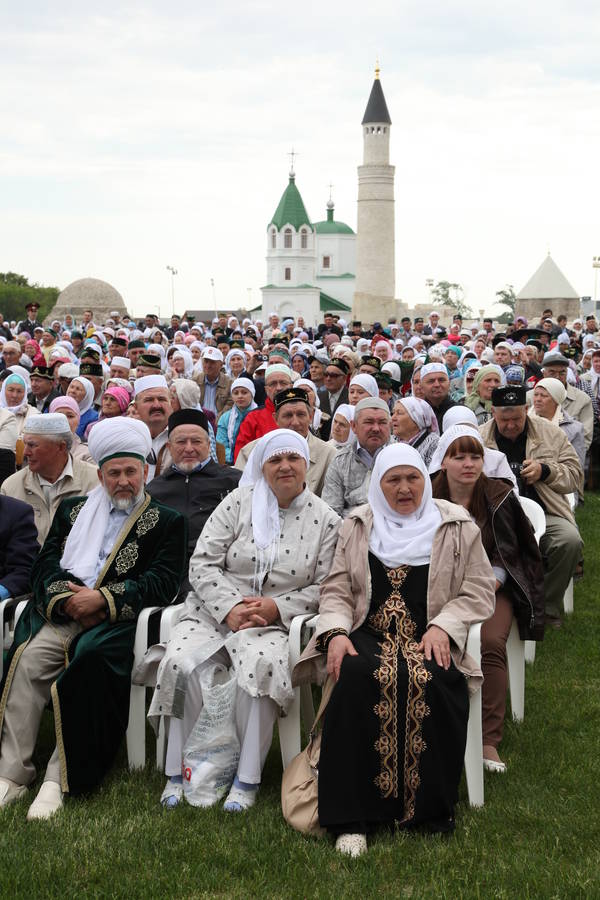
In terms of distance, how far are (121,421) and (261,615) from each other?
45.4 inches

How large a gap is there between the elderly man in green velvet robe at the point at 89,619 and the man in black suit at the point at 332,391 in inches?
189

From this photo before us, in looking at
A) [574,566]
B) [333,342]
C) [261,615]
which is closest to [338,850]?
[261,615]

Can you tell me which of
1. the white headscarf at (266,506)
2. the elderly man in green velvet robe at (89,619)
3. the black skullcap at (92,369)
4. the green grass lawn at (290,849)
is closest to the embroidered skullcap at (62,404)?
the elderly man in green velvet robe at (89,619)

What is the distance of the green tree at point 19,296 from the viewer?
7425 centimetres

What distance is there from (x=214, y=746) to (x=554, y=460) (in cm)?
306

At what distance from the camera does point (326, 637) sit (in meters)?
4.35

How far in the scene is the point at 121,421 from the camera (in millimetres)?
4934

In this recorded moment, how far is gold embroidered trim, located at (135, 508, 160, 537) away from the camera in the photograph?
488 centimetres

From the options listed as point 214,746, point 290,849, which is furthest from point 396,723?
point 214,746

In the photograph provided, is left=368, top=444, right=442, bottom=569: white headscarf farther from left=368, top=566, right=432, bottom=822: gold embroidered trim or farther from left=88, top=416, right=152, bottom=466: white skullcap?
left=88, top=416, right=152, bottom=466: white skullcap

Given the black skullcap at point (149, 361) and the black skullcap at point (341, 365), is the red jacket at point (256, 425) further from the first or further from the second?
the black skullcap at point (149, 361)

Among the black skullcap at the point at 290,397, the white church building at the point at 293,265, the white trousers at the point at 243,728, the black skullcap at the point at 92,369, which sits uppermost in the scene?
the white church building at the point at 293,265

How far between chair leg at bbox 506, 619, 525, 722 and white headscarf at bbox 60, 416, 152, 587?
A: 2.00m

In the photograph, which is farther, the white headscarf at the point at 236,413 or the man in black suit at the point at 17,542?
the white headscarf at the point at 236,413
